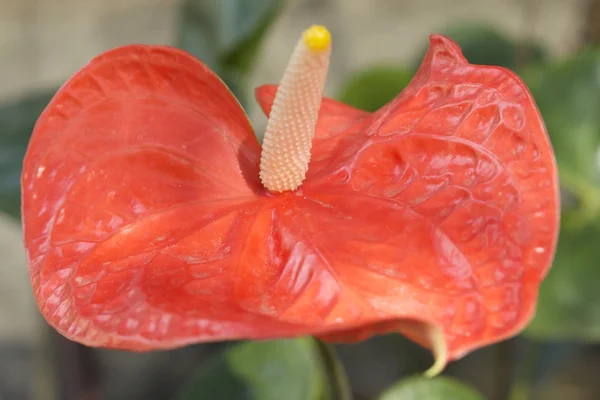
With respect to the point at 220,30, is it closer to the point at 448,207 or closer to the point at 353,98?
the point at 353,98

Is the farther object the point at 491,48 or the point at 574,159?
the point at 491,48

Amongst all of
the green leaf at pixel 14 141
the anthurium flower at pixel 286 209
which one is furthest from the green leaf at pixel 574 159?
the green leaf at pixel 14 141

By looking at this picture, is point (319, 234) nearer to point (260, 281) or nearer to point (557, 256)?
point (260, 281)

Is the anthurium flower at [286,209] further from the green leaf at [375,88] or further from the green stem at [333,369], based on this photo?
the green leaf at [375,88]

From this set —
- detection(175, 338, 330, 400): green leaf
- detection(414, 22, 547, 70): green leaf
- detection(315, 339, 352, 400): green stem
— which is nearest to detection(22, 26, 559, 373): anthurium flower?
detection(315, 339, 352, 400): green stem

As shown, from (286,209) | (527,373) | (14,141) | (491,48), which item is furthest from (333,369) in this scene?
(491,48)

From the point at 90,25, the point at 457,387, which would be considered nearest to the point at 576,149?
the point at 457,387
